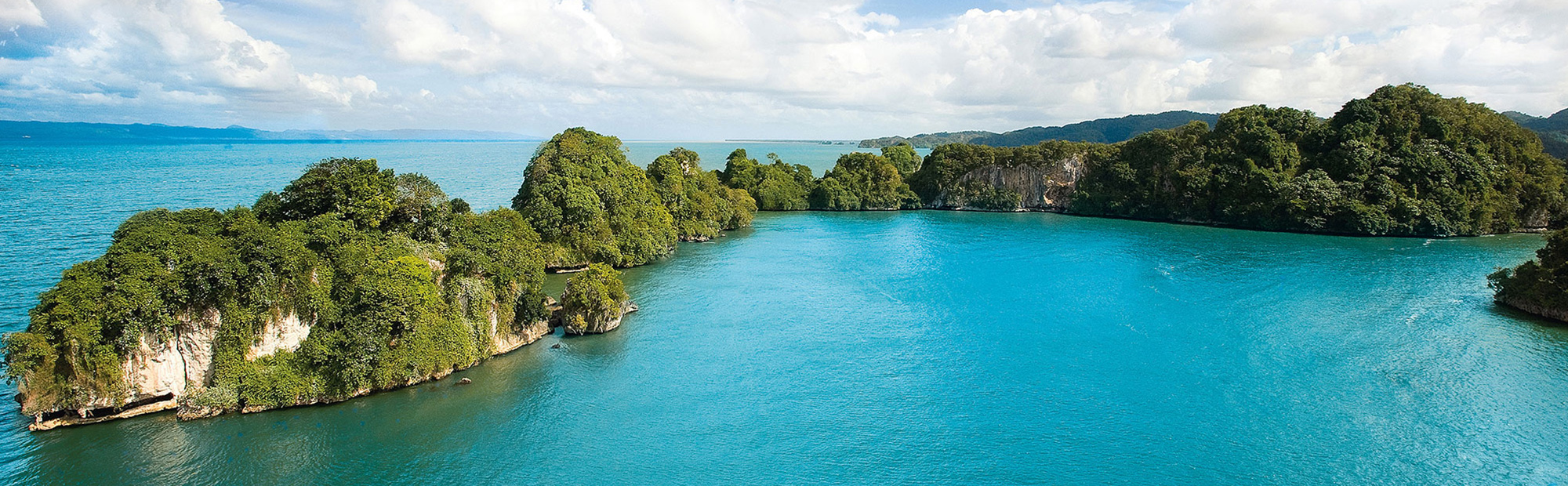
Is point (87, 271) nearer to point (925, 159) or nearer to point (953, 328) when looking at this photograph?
point (953, 328)

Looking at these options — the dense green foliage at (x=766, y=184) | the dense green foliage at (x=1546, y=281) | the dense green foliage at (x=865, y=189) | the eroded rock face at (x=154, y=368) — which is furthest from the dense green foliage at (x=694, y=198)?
the dense green foliage at (x=1546, y=281)

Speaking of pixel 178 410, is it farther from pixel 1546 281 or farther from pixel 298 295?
pixel 1546 281

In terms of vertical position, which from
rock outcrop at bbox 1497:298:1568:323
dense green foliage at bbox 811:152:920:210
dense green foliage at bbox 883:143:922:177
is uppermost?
dense green foliage at bbox 883:143:922:177

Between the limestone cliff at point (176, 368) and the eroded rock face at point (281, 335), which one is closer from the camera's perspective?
the limestone cliff at point (176, 368)

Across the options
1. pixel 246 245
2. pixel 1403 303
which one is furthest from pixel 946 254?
pixel 246 245

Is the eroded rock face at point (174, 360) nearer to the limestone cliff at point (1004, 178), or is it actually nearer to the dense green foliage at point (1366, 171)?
the dense green foliage at point (1366, 171)

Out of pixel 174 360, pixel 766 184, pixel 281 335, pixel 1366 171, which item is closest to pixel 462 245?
pixel 281 335

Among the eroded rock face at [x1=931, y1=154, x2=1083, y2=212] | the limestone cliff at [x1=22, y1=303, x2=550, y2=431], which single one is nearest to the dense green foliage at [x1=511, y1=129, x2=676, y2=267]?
the limestone cliff at [x1=22, y1=303, x2=550, y2=431]

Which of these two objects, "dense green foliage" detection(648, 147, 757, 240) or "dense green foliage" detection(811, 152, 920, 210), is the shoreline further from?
"dense green foliage" detection(648, 147, 757, 240)

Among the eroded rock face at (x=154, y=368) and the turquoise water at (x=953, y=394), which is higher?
the eroded rock face at (x=154, y=368)
